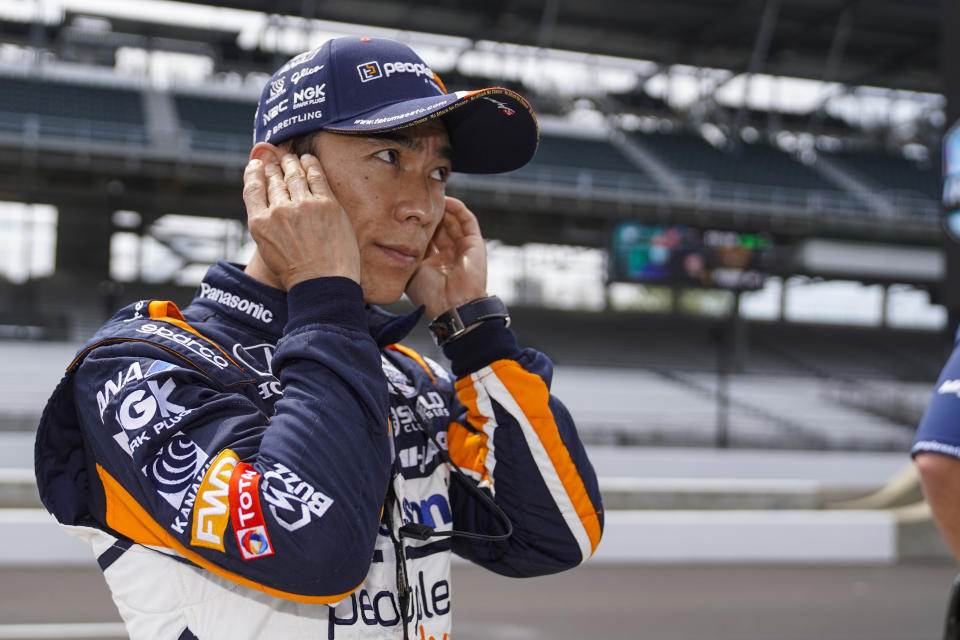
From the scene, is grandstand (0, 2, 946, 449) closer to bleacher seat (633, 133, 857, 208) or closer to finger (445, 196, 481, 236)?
bleacher seat (633, 133, 857, 208)

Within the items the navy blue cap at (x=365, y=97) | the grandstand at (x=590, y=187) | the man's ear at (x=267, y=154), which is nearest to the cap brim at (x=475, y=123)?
the navy blue cap at (x=365, y=97)

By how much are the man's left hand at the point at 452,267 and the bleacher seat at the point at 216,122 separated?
18852 millimetres

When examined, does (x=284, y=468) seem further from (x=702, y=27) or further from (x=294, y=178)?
(x=702, y=27)

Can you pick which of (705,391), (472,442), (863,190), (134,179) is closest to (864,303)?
(863,190)

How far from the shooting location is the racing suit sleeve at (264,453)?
126cm

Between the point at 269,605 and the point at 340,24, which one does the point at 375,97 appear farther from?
the point at 340,24

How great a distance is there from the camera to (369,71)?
1587mm

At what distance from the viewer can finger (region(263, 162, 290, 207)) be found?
4.76 ft

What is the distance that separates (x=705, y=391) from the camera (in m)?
20.3

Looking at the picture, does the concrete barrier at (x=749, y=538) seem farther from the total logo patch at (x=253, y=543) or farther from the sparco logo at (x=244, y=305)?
the total logo patch at (x=253, y=543)

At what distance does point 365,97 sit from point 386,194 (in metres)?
0.17

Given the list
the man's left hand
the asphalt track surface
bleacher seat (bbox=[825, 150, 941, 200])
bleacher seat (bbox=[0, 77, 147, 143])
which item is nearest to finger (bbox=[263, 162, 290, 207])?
the man's left hand

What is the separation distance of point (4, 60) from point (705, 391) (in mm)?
19009

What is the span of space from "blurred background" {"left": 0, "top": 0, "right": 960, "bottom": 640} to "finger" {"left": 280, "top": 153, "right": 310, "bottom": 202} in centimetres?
663
